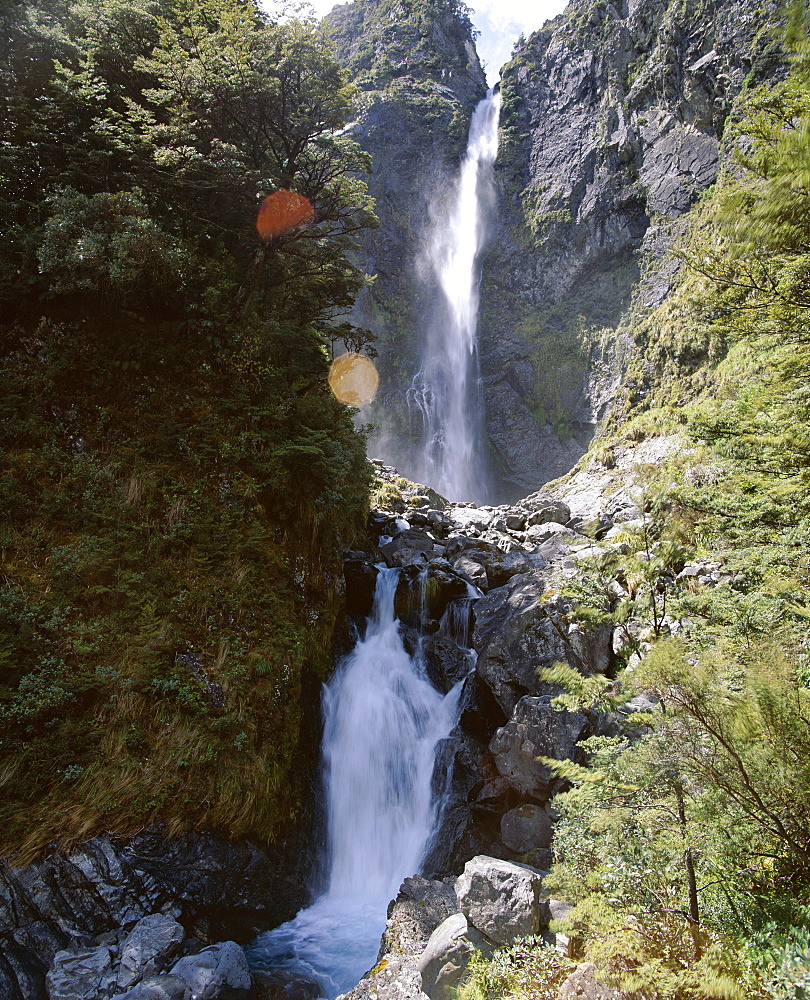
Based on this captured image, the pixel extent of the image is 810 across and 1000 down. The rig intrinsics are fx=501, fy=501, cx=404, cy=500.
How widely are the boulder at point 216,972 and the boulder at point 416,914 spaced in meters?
1.68

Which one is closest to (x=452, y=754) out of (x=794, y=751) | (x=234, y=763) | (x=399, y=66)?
(x=234, y=763)

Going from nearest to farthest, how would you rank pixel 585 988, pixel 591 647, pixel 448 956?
pixel 585 988 → pixel 448 956 → pixel 591 647

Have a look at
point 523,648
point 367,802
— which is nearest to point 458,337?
point 523,648

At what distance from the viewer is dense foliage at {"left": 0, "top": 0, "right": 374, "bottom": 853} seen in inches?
260

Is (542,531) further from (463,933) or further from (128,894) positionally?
(128,894)

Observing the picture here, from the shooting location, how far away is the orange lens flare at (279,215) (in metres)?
10.5

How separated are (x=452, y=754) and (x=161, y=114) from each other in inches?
588

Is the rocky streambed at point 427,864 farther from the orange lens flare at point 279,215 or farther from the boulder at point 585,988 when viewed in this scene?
the orange lens flare at point 279,215

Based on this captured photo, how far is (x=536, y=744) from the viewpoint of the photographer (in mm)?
8586

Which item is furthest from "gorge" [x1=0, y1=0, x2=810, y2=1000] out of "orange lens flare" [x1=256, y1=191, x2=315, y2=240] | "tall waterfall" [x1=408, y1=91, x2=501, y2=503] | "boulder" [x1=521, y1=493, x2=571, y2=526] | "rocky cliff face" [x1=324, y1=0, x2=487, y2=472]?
"rocky cliff face" [x1=324, y1=0, x2=487, y2=472]

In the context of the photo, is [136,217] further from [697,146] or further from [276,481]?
[697,146]

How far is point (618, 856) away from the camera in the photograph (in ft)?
14.1

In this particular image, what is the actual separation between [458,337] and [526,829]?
3842cm

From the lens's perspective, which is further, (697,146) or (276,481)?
(697,146)
